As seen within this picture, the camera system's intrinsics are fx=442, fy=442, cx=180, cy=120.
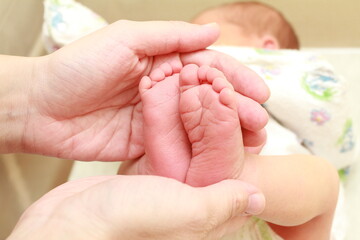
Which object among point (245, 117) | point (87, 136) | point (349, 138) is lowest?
point (349, 138)

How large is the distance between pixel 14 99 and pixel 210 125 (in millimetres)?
419

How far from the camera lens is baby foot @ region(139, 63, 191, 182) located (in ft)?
2.36

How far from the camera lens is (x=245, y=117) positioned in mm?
659

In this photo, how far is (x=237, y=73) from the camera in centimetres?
76

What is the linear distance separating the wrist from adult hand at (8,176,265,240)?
0.28 m

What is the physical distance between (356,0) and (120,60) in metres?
1.02

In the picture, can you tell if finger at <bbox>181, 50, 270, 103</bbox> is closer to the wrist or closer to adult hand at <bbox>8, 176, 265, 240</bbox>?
adult hand at <bbox>8, 176, 265, 240</bbox>

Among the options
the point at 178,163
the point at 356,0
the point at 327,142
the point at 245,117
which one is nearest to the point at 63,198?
the point at 178,163

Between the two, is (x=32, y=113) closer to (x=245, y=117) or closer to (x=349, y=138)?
(x=245, y=117)

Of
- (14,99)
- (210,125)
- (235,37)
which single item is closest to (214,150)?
(210,125)

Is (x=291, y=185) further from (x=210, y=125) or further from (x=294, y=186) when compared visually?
(x=210, y=125)

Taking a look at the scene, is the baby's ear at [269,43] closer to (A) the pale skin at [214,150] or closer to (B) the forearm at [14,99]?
(A) the pale skin at [214,150]

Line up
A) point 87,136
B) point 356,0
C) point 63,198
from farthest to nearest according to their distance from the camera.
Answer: point 356,0 < point 87,136 < point 63,198

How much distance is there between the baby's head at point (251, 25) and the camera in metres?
1.22
